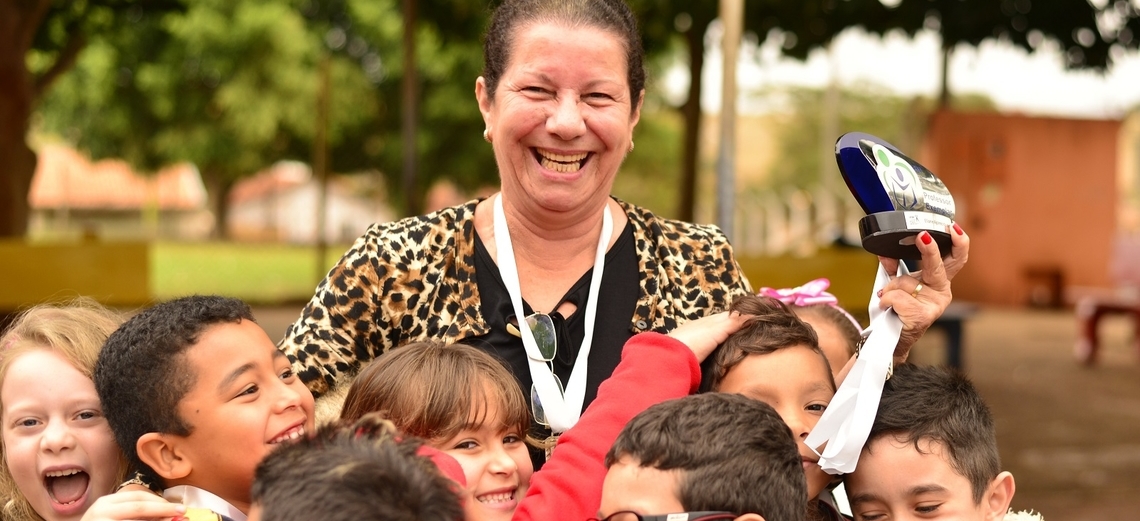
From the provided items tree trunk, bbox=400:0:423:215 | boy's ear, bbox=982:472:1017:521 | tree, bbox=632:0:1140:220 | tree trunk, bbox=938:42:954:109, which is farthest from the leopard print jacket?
tree trunk, bbox=938:42:954:109

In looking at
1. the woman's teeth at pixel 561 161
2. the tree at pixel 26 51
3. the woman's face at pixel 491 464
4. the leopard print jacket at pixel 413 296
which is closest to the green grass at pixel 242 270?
the tree at pixel 26 51

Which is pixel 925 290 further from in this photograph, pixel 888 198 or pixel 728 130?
pixel 728 130

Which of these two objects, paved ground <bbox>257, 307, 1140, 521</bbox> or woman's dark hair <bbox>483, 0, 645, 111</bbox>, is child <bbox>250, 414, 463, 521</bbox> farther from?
paved ground <bbox>257, 307, 1140, 521</bbox>

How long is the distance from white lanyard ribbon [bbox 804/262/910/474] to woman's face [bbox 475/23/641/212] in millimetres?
751

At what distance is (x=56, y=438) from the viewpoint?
6.93ft

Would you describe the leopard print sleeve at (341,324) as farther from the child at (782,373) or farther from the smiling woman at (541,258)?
the child at (782,373)

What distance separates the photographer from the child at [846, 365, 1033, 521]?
2.03 metres

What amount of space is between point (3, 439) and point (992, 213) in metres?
17.8

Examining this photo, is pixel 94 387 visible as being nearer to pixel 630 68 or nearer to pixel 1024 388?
pixel 630 68

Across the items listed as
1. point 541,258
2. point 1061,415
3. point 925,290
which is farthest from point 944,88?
point 925,290

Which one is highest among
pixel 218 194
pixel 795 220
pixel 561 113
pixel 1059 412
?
pixel 561 113

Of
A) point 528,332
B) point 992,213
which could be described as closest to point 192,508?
point 528,332

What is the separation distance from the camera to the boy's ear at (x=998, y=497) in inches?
83.0

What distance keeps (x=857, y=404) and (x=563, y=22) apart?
1.06 m
